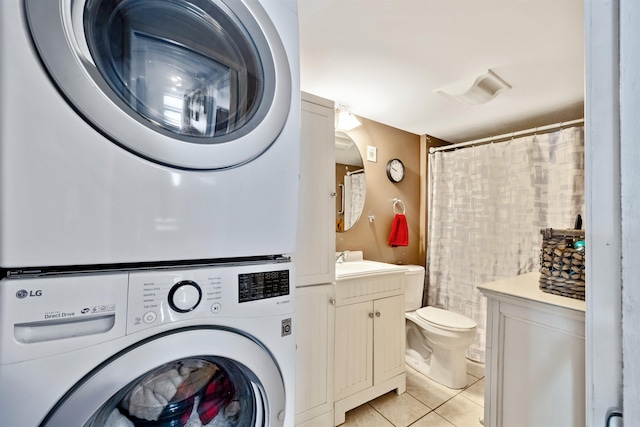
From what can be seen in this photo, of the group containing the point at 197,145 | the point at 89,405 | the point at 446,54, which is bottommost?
the point at 89,405

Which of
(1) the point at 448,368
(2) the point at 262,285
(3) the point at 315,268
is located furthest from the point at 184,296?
(1) the point at 448,368

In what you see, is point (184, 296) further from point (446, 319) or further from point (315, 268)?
point (446, 319)

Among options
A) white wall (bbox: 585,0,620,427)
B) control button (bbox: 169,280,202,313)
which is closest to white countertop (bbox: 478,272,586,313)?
white wall (bbox: 585,0,620,427)

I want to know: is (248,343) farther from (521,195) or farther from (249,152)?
(521,195)

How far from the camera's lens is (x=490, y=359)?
1.04 metres

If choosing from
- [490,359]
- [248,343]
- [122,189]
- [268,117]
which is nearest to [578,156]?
[490,359]

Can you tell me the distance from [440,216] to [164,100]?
8.52 ft

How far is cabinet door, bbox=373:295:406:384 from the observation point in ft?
5.31

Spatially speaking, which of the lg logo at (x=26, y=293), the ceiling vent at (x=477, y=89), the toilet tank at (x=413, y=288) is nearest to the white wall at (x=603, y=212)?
the lg logo at (x=26, y=293)

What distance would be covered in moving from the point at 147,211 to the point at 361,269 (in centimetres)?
153

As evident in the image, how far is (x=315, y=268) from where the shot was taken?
1.35 m

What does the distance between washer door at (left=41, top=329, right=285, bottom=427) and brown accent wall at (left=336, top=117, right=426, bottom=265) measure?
1.54m

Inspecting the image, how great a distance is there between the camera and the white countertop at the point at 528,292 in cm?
85

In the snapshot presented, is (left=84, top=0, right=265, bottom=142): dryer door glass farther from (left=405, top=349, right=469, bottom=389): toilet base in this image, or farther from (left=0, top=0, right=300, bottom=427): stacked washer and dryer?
(left=405, top=349, right=469, bottom=389): toilet base
